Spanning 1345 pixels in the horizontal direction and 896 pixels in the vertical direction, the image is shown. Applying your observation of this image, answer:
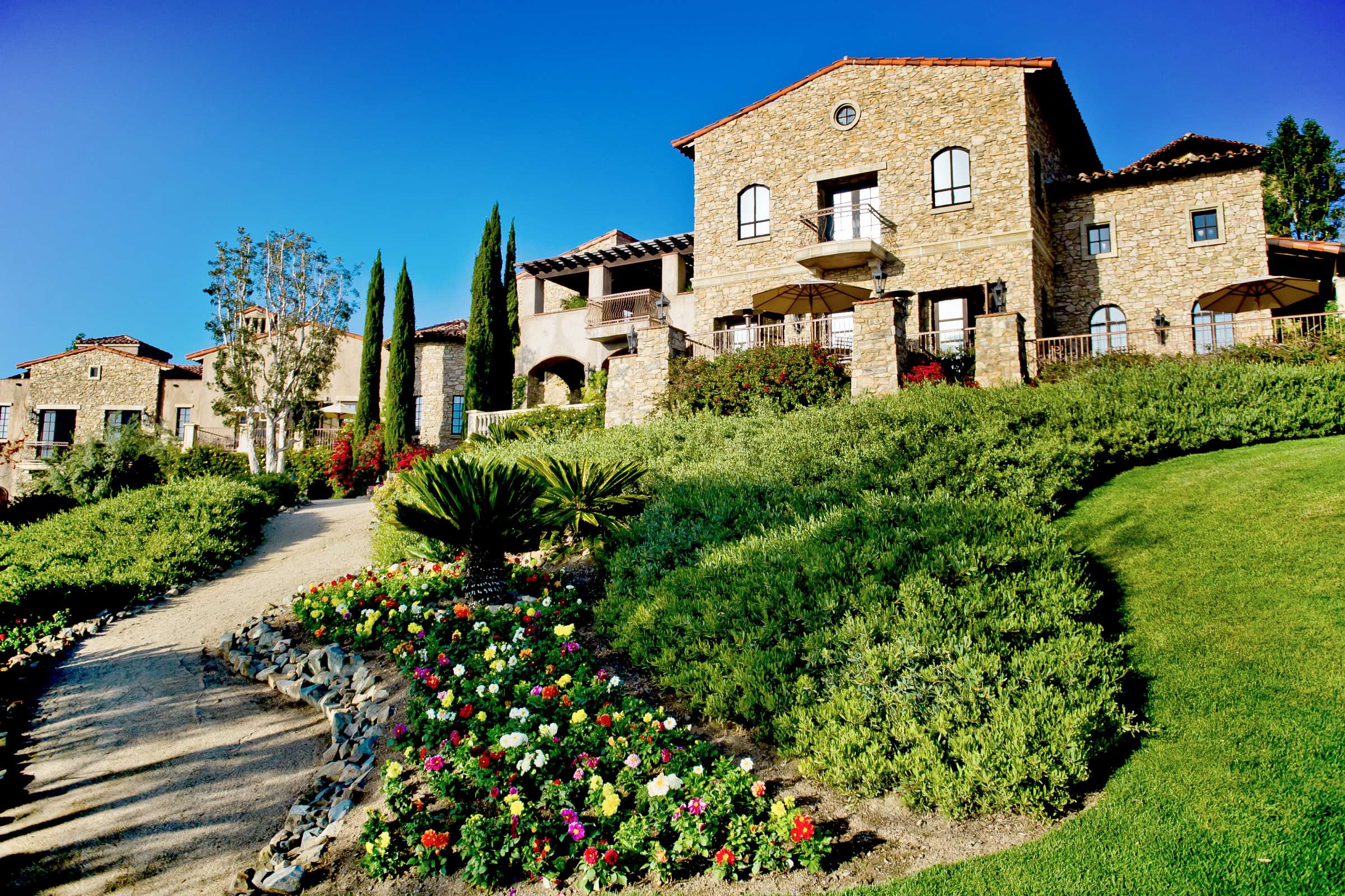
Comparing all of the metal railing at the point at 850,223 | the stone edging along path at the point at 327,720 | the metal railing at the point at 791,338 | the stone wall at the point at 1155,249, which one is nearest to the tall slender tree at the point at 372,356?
the metal railing at the point at 791,338

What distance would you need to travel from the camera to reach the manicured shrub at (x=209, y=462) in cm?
2239

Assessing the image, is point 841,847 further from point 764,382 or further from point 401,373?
point 401,373

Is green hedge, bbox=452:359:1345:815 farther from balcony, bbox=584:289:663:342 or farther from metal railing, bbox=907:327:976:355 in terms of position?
balcony, bbox=584:289:663:342

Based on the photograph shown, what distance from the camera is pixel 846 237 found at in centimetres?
2125

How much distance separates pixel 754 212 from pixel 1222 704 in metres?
19.3

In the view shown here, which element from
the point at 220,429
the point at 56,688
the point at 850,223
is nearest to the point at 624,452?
the point at 56,688

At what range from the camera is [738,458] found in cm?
989

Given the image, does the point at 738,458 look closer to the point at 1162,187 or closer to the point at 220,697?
the point at 220,697

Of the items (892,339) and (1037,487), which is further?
(892,339)

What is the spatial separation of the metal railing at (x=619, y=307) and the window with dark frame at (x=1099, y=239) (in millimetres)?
13467

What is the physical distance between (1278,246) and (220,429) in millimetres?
40076

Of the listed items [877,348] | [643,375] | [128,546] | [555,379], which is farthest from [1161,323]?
[128,546]

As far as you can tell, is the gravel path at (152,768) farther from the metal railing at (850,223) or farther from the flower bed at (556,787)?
the metal railing at (850,223)

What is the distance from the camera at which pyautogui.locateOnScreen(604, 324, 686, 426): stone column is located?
53.2 feet
